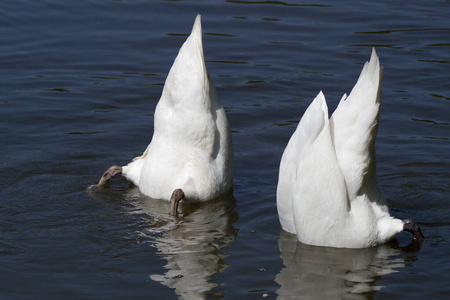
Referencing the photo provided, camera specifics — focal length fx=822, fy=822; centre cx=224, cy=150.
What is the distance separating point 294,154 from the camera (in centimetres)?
711

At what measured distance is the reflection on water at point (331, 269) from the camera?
6.50 metres

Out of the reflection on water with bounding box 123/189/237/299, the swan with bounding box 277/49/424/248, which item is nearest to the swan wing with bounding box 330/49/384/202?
the swan with bounding box 277/49/424/248

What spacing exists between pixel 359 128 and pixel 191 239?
186 cm

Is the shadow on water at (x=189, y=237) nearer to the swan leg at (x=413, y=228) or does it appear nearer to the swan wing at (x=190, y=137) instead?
the swan wing at (x=190, y=137)

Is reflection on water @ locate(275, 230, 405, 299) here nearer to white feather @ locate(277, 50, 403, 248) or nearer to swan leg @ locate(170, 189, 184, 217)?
white feather @ locate(277, 50, 403, 248)

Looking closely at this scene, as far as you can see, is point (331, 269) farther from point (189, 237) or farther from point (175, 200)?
point (175, 200)

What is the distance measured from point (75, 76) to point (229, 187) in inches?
165

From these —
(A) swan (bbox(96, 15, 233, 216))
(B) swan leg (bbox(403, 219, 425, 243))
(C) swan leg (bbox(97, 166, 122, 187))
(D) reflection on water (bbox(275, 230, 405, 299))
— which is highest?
(A) swan (bbox(96, 15, 233, 216))

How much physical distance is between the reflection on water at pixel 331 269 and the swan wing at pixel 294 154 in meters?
0.25

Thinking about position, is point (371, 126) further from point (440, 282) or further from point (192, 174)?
point (192, 174)

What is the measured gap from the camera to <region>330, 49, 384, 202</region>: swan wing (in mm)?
6598

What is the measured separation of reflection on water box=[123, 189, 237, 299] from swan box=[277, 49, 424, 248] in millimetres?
764

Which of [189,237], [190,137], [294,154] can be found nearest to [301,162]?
[294,154]

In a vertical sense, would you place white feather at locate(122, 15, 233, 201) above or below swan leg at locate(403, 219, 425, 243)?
above
